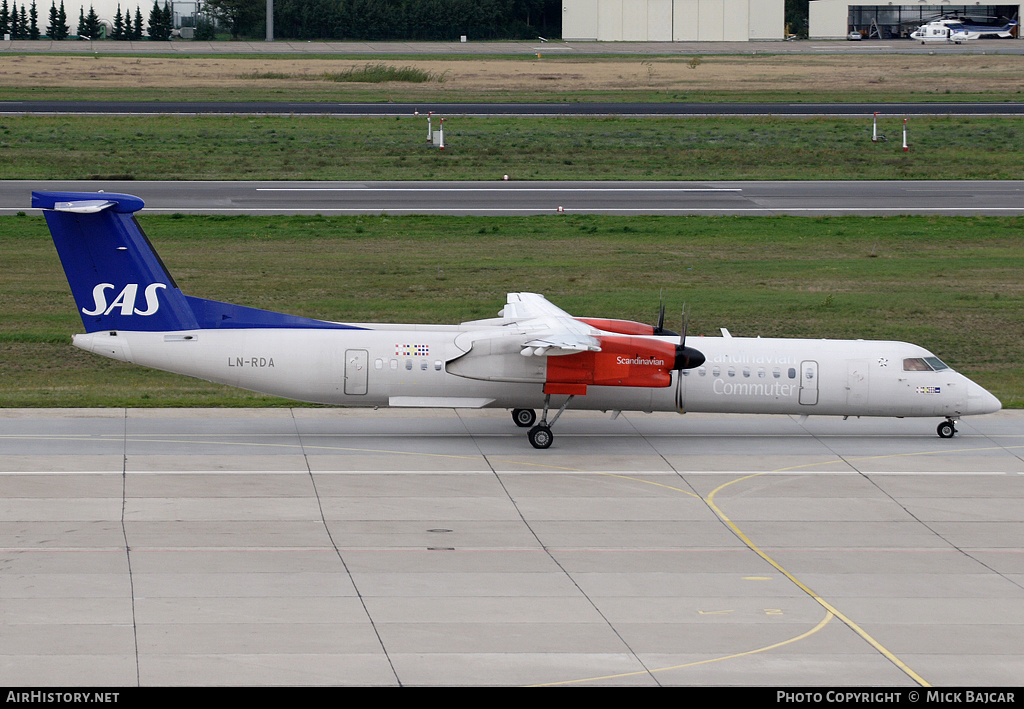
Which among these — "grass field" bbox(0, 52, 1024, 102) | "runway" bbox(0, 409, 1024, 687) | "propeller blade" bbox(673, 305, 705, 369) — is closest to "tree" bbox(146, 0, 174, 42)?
"grass field" bbox(0, 52, 1024, 102)

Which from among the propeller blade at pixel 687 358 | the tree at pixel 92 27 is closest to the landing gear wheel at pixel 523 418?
the propeller blade at pixel 687 358

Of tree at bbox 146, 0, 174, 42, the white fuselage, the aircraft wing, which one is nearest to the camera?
the aircraft wing

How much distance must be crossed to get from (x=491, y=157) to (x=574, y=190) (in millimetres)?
8744

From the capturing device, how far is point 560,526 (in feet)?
73.1

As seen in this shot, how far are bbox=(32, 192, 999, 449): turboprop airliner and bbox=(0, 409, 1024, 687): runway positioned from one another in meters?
1.32

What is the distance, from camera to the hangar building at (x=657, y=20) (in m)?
140

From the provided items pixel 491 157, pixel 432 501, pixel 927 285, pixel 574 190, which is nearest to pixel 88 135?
pixel 491 157

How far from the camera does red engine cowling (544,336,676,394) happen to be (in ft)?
86.3

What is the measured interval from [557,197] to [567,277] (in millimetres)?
14620

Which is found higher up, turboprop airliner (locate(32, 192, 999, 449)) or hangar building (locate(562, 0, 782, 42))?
hangar building (locate(562, 0, 782, 42))

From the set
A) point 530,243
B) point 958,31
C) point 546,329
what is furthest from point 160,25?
point 546,329

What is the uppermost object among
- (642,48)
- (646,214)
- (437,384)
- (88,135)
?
(642,48)

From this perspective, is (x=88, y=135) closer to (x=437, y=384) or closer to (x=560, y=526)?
(x=437, y=384)

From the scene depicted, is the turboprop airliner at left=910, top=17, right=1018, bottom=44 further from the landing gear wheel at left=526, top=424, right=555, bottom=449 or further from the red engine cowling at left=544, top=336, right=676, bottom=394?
the landing gear wheel at left=526, top=424, right=555, bottom=449
